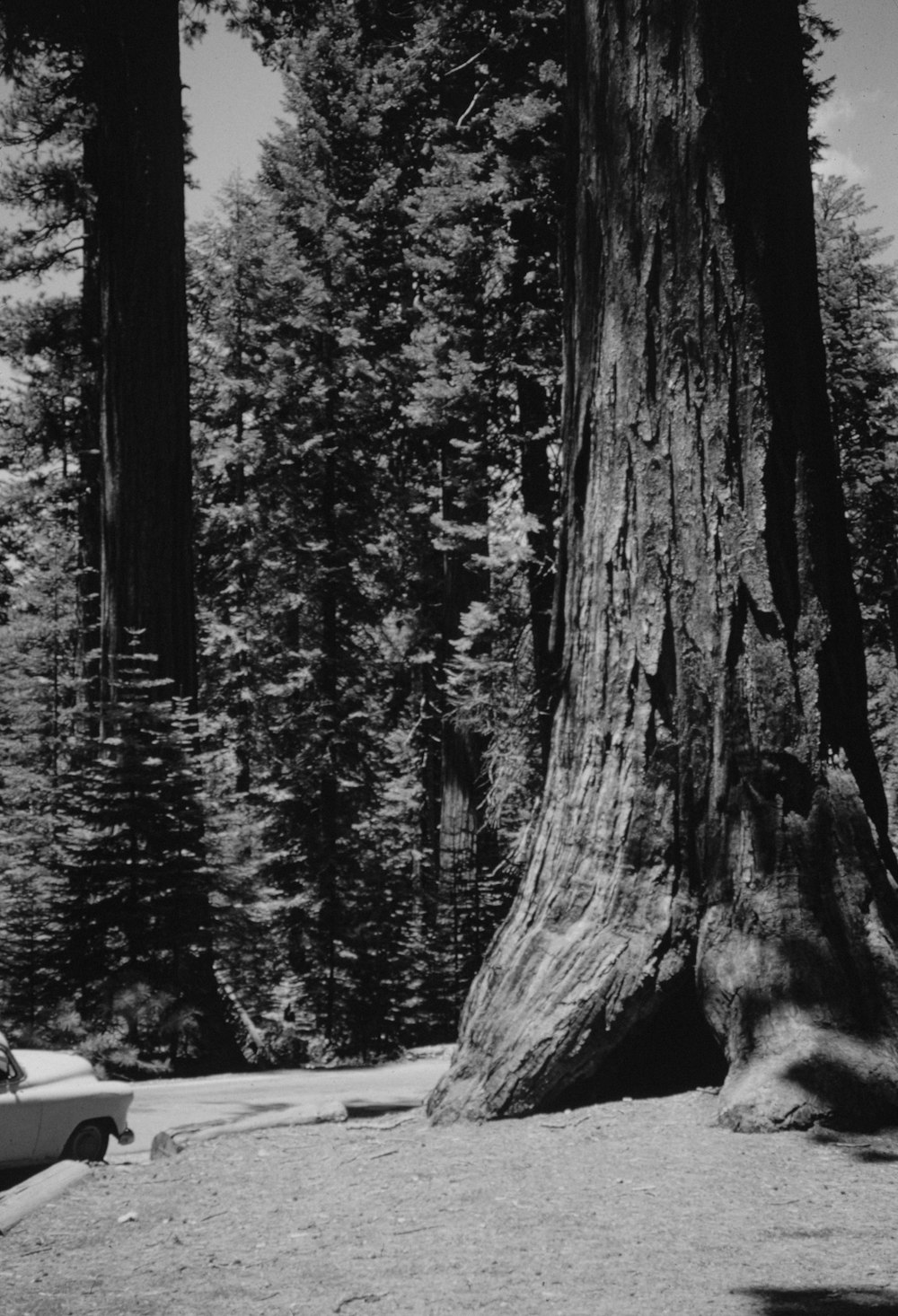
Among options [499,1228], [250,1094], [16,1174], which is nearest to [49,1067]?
[16,1174]

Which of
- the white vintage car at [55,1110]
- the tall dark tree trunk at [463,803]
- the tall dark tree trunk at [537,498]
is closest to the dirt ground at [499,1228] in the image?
the white vintage car at [55,1110]

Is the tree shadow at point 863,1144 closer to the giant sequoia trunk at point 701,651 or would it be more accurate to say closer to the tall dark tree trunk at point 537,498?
the giant sequoia trunk at point 701,651

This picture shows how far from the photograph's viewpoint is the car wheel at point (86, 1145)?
23.9ft

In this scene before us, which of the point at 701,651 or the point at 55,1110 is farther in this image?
the point at 55,1110

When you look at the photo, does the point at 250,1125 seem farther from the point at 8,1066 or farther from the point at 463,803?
the point at 463,803

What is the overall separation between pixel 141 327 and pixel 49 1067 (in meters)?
7.47

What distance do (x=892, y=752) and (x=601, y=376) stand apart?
2551cm

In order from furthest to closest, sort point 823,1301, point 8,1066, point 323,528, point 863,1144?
1. point 323,528
2. point 8,1066
3. point 863,1144
4. point 823,1301

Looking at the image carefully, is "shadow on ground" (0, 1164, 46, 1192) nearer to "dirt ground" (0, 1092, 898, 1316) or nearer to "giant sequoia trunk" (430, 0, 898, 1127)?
"dirt ground" (0, 1092, 898, 1316)

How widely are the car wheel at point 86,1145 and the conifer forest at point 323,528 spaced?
117 inches

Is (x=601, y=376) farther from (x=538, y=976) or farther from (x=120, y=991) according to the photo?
(x=120, y=991)

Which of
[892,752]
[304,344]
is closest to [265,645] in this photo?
[304,344]

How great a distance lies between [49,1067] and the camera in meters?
7.45

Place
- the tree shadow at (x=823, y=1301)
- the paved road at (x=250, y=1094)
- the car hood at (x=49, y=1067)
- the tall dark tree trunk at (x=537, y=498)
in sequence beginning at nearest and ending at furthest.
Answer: the tree shadow at (x=823, y=1301) → the car hood at (x=49, y=1067) → the paved road at (x=250, y=1094) → the tall dark tree trunk at (x=537, y=498)
